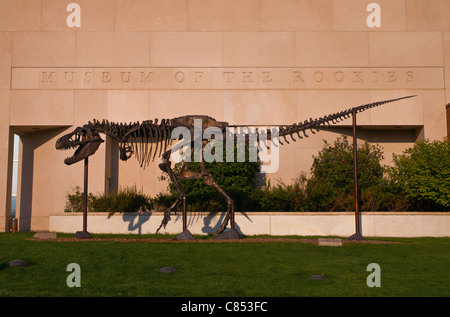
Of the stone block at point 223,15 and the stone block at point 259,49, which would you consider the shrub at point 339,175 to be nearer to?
the stone block at point 259,49

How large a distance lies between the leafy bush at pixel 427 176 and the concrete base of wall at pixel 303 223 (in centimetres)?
89

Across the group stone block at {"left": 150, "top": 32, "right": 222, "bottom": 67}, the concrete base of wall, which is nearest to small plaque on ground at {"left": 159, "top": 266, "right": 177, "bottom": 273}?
the concrete base of wall

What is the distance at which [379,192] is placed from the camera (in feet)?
77.8

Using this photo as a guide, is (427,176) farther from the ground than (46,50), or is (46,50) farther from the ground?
(46,50)

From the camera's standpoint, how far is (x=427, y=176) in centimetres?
2245

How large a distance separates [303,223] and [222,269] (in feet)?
34.7

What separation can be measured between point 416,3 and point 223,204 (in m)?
14.5

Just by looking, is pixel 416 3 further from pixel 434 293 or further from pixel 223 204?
pixel 434 293

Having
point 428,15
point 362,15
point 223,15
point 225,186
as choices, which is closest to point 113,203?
point 225,186

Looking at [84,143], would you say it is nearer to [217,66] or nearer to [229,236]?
A: [229,236]

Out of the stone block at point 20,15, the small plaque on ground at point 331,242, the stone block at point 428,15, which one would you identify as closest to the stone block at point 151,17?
the stone block at point 20,15

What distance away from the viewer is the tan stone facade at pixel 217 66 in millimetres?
27469
